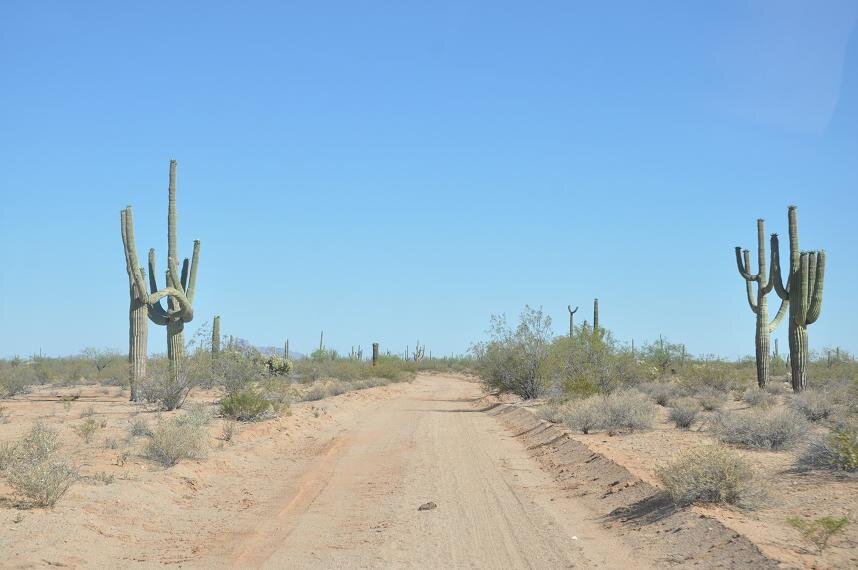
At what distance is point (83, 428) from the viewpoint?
17.6 meters

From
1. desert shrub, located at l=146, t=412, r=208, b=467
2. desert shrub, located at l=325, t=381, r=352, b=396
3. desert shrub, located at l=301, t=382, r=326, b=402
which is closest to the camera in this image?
desert shrub, located at l=146, t=412, r=208, b=467

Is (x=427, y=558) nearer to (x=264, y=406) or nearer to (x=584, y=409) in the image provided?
(x=584, y=409)

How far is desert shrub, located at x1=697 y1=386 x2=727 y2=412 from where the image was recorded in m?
27.1

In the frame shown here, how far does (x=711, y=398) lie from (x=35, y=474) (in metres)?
23.9

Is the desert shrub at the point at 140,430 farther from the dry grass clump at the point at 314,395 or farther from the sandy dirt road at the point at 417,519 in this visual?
the dry grass clump at the point at 314,395

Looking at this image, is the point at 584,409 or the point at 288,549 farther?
the point at 584,409

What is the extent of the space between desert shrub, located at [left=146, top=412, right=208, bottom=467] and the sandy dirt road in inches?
71.9

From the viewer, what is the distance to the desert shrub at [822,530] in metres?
7.89

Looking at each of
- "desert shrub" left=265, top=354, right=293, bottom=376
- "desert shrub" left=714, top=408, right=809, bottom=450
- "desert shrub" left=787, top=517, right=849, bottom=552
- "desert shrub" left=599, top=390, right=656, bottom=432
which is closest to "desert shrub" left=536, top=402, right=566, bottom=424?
"desert shrub" left=599, top=390, right=656, bottom=432

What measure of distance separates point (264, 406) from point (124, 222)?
916 centimetres

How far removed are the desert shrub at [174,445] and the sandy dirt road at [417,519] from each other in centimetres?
183

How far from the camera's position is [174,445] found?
582 inches

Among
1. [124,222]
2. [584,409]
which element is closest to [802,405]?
[584,409]

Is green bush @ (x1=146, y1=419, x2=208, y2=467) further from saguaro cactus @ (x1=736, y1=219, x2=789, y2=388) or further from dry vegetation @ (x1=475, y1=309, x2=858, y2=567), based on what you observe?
saguaro cactus @ (x1=736, y1=219, x2=789, y2=388)
